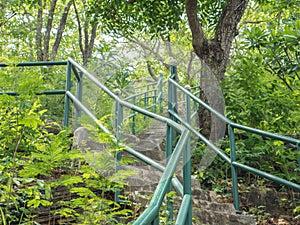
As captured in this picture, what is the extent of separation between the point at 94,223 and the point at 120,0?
6493 mm

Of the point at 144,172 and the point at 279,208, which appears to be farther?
the point at 279,208

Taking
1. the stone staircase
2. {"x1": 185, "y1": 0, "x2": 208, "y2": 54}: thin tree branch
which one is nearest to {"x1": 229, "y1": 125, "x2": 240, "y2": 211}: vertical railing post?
the stone staircase

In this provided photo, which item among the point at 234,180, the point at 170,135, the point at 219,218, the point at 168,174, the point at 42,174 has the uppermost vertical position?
the point at 170,135

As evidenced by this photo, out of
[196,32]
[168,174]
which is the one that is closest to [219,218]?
[168,174]

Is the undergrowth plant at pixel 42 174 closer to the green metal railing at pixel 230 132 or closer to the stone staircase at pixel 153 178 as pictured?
the stone staircase at pixel 153 178

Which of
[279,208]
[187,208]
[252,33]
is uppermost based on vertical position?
[252,33]

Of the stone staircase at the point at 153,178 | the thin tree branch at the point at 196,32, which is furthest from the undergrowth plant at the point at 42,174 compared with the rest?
the thin tree branch at the point at 196,32

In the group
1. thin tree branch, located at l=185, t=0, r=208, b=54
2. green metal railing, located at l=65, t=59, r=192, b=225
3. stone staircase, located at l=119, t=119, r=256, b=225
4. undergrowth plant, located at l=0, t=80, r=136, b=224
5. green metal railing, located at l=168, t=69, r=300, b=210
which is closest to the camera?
green metal railing, located at l=65, t=59, r=192, b=225

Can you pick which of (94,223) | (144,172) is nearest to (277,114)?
(144,172)

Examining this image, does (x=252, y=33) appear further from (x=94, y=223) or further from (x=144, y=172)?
(x=94, y=223)

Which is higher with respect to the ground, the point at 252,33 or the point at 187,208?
the point at 252,33

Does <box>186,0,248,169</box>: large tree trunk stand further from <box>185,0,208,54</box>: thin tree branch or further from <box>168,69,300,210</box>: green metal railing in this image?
<box>168,69,300,210</box>: green metal railing

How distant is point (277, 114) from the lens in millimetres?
5578

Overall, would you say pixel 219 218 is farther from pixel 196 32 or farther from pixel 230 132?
pixel 196 32
